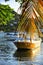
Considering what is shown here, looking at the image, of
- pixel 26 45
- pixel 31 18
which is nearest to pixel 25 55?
pixel 26 45

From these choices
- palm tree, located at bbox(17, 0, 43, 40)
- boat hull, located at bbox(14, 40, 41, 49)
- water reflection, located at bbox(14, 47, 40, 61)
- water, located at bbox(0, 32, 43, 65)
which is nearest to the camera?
palm tree, located at bbox(17, 0, 43, 40)

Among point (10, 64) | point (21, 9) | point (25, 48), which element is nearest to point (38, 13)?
point (21, 9)

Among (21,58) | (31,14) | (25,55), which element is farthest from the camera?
(25,55)

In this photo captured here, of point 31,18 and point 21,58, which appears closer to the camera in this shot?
point 31,18

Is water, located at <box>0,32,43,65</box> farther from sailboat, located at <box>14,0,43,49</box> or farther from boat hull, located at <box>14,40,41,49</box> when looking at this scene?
sailboat, located at <box>14,0,43,49</box>

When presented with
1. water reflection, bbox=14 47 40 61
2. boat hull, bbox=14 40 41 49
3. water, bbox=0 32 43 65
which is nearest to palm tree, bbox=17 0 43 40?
water, bbox=0 32 43 65

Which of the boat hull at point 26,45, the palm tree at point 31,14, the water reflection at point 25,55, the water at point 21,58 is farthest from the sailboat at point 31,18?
the boat hull at point 26,45

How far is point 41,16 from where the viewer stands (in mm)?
3098

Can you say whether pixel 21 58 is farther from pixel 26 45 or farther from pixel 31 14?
pixel 31 14

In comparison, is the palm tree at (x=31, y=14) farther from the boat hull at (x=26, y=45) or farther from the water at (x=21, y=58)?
the boat hull at (x=26, y=45)

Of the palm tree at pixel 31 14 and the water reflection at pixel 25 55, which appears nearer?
the palm tree at pixel 31 14

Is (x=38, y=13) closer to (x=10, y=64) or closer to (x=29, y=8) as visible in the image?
(x=29, y=8)

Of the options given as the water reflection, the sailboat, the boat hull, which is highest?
the sailboat

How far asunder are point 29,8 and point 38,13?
14 cm
